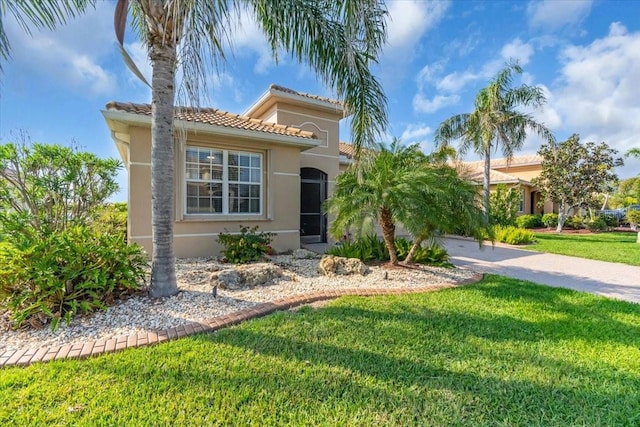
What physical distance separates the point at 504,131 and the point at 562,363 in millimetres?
17822

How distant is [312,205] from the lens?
1455cm

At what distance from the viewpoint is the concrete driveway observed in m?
7.66

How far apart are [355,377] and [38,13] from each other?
7021 mm

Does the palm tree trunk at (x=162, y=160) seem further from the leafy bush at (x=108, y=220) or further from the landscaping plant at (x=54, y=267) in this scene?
the leafy bush at (x=108, y=220)

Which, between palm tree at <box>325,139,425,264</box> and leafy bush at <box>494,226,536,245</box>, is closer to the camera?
palm tree at <box>325,139,425,264</box>

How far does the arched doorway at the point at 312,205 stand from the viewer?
14234 millimetres

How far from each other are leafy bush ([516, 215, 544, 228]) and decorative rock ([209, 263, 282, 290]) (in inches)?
966

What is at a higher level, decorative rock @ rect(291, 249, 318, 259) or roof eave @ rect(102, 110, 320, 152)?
roof eave @ rect(102, 110, 320, 152)

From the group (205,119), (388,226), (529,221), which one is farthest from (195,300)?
(529,221)

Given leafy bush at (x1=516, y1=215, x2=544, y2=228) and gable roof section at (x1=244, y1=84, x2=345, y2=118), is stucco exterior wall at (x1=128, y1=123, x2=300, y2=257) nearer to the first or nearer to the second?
gable roof section at (x1=244, y1=84, x2=345, y2=118)

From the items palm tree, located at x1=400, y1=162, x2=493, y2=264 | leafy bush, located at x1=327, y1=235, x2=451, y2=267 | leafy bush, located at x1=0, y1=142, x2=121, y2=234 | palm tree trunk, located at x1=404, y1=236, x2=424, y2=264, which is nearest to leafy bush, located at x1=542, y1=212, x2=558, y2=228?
leafy bush, located at x1=327, y1=235, x2=451, y2=267

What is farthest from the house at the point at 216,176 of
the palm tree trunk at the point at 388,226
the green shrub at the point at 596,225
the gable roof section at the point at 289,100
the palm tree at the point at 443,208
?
the green shrub at the point at 596,225

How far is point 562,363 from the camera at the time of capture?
3738 millimetres

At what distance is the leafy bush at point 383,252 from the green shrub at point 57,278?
6.18m
